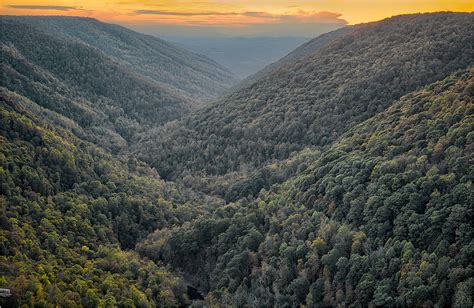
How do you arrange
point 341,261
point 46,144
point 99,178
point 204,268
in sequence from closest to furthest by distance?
point 341,261
point 204,268
point 46,144
point 99,178

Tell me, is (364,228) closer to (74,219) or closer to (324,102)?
(74,219)

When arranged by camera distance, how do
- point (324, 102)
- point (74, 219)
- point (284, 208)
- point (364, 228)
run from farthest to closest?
point (324, 102)
point (284, 208)
point (74, 219)
point (364, 228)

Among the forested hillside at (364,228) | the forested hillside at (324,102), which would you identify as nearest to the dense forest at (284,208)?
the forested hillside at (364,228)

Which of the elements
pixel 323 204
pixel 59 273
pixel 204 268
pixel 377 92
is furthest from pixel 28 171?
pixel 377 92

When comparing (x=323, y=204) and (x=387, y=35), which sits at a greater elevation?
(x=387, y=35)

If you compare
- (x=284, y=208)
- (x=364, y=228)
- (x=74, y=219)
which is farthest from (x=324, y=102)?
(x=74, y=219)

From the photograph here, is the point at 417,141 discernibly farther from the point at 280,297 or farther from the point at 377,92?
the point at 377,92

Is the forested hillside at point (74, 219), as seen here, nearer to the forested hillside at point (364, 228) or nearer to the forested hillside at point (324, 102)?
the forested hillside at point (364, 228)
